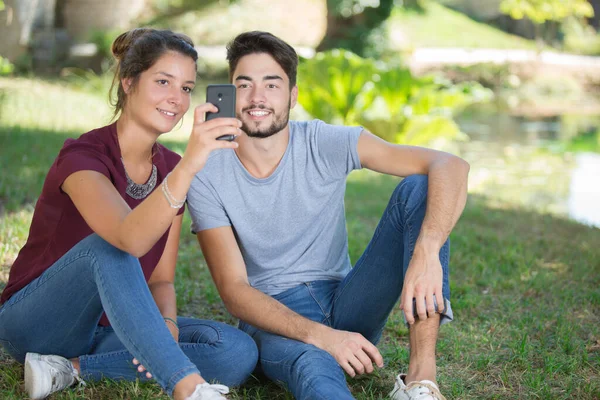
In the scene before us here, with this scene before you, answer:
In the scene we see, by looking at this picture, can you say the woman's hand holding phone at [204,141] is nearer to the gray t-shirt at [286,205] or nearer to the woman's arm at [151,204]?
the woman's arm at [151,204]

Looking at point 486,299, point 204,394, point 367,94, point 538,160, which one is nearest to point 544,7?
point 538,160

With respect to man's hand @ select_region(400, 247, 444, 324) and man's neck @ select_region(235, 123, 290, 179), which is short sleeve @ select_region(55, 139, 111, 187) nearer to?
man's neck @ select_region(235, 123, 290, 179)

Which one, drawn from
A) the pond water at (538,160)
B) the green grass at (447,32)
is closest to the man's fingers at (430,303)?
the pond water at (538,160)

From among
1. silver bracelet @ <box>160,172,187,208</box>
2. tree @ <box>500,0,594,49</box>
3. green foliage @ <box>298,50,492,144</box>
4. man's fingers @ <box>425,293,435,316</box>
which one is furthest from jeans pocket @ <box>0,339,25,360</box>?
tree @ <box>500,0,594,49</box>

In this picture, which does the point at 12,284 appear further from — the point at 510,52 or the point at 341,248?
the point at 510,52

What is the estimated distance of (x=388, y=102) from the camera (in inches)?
317

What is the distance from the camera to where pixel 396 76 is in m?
8.00

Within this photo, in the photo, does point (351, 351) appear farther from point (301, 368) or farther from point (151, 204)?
point (151, 204)

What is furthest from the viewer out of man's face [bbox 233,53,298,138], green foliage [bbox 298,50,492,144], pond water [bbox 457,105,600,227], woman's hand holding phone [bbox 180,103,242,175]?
green foliage [bbox 298,50,492,144]

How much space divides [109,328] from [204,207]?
0.49 metres

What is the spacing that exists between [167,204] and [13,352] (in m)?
0.81

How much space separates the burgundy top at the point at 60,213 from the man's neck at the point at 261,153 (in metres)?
0.43

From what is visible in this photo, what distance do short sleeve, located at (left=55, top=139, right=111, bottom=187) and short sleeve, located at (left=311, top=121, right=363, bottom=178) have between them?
2.46 ft

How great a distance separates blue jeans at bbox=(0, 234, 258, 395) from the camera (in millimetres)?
1885
